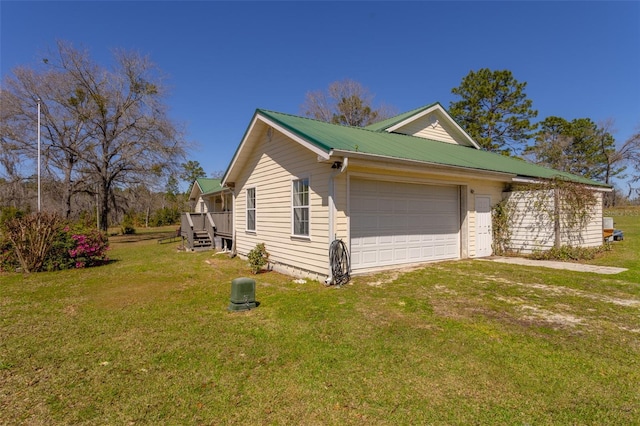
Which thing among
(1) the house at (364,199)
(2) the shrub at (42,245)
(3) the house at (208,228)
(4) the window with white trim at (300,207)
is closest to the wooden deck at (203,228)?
(3) the house at (208,228)

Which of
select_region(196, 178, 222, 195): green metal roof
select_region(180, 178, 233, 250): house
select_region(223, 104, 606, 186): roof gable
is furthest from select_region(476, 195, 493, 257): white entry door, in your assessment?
select_region(196, 178, 222, 195): green metal roof

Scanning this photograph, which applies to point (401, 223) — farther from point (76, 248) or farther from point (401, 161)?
point (76, 248)

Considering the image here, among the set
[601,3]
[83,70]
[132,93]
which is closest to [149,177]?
[132,93]

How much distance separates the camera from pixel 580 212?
35.2ft

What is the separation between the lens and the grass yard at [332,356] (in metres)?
2.63

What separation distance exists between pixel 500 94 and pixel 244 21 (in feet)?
86.5

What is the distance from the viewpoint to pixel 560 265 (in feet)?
28.9

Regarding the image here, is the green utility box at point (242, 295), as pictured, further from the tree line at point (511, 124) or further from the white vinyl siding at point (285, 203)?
the tree line at point (511, 124)

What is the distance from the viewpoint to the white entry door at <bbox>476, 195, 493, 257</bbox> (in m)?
10.3

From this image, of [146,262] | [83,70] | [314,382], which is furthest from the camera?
[83,70]

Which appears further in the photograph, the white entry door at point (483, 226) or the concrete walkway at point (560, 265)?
the white entry door at point (483, 226)

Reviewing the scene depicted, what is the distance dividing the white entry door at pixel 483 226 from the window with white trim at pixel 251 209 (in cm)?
751

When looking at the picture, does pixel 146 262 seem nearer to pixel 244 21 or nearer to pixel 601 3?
pixel 244 21

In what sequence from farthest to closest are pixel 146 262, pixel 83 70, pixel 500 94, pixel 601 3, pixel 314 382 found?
pixel 500 94 < pixel 83 70 < pixel 146 262 < pixel 601 3 < pixel 314 382
